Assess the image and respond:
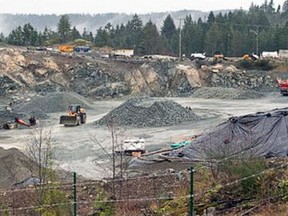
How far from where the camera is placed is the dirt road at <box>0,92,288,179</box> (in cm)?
2864

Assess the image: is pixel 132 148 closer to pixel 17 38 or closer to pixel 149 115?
pixel 149 115

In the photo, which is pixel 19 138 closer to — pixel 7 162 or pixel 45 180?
pixel 7 162

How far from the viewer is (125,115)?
42312mm

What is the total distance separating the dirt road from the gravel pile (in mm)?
4343

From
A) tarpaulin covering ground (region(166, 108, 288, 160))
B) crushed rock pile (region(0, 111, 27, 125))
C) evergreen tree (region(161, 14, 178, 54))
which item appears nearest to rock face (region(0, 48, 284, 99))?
crushed rock pile (region(0, 111, 27, 125))

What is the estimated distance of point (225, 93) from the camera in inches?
2381

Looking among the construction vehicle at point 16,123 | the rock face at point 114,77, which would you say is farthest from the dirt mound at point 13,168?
the rock face at point 114,77

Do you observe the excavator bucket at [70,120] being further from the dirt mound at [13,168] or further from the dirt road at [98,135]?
the dirt mound at [13,168]

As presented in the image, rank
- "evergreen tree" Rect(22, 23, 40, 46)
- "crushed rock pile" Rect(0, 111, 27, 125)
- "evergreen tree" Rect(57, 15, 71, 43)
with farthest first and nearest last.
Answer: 1. "evergreen tree" Rect(57, 15, 71, 43)
2. "evergreen tree" Rect(22, 23, 40, 46)
3. "crushed rock pile" Rect(0, 111, 27, 125)

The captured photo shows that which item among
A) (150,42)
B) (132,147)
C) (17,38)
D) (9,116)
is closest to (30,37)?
(17,38)

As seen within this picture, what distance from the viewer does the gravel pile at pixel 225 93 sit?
59513 mm

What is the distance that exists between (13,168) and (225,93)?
41.1 meters

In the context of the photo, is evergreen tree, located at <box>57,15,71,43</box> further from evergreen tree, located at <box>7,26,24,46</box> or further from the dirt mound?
the dirt mound

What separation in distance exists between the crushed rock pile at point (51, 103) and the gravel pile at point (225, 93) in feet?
43.1
